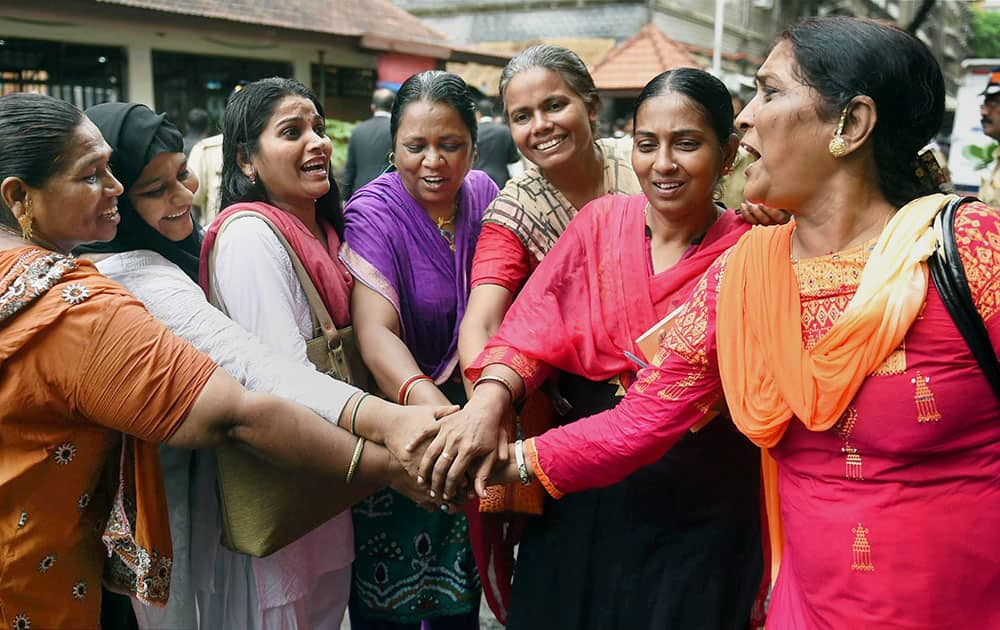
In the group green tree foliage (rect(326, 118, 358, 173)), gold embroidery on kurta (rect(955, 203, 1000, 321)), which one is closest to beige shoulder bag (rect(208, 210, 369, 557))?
gold embroidery on kurta (rect(955, 203, 1000, 321))

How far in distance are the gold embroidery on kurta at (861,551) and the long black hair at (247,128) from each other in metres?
1.83

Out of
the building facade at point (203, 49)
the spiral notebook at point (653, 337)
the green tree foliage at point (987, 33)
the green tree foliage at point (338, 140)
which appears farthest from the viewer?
the green tree foliage at point (987, 33)

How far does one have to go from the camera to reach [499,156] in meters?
7.67

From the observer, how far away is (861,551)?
5.02 ft

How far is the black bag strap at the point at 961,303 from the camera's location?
1.40m

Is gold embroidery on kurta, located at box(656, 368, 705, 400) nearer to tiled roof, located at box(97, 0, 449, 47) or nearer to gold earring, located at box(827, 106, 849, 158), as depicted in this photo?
gold earring, located at box(827, 106, 849, 158)

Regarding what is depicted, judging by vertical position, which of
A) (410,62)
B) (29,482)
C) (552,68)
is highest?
(410,62)

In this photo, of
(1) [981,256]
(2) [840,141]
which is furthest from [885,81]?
(1) [981,256]

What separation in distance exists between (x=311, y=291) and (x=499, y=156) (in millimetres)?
5518

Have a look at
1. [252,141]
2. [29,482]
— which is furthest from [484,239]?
[29,482]

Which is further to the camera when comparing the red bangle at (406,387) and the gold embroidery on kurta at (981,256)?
the red bangle at (406,387)

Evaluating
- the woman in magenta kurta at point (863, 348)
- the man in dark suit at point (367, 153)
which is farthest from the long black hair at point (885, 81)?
the man in dark suit at point (367, 153)

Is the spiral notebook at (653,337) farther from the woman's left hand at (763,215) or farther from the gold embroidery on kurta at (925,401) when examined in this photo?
the gold embroidery on kurta at (925,401)

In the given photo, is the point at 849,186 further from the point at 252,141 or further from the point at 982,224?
the point at 252,141
